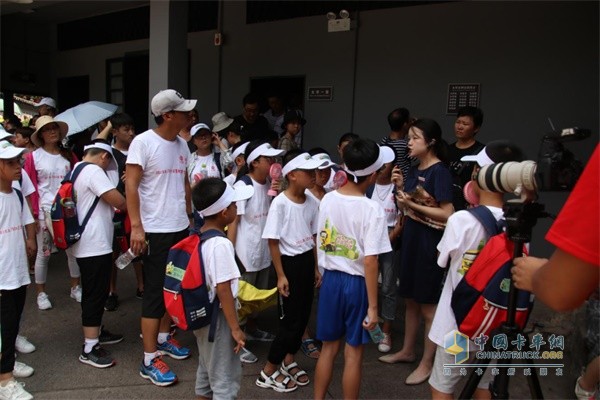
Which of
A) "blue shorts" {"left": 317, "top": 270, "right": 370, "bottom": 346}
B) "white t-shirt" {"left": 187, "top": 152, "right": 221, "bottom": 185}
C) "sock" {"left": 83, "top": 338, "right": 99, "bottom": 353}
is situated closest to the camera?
"blue shorts" {"left": 317, "top": 270, "right": 370, "bottom": 346}

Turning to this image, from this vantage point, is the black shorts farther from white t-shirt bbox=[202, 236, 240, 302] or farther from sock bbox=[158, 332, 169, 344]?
white t-shirt bbox=[202, 236, 240, 302]

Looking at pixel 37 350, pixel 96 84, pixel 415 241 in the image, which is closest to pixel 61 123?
pixel 37 350

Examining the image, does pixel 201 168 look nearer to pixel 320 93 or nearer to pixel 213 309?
pixel 213 309

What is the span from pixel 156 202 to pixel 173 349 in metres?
1.21

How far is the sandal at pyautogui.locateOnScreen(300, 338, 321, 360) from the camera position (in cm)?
397

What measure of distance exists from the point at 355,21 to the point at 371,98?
1.08 metres

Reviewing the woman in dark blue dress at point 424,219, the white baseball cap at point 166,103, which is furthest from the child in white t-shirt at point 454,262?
the white baseball cap at point 166,103

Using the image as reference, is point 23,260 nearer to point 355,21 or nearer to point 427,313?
point 427,313

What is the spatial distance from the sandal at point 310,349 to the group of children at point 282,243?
195mm

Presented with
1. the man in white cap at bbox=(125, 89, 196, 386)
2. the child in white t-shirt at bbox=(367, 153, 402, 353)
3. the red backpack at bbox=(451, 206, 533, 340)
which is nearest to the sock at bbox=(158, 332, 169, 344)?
the man in white cap at bbox=(125, 89, 196, 386)

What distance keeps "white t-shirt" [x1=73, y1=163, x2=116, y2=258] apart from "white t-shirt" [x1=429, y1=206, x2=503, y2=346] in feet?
8.03

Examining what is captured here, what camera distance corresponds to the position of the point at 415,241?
3.57 metres

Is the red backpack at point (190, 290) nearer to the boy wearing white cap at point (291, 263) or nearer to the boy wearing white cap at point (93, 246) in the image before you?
the boy wearing white cap at point (291, 263)

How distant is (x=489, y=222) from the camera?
8.30 ft
